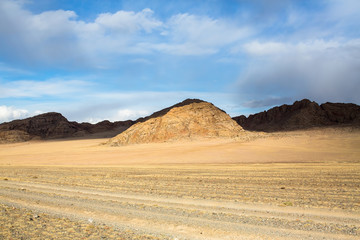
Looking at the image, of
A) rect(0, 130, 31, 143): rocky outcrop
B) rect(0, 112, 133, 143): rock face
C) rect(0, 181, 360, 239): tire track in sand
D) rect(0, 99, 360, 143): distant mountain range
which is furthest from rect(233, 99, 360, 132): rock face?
rect(0, 130, 31, 143): rocky outcrop

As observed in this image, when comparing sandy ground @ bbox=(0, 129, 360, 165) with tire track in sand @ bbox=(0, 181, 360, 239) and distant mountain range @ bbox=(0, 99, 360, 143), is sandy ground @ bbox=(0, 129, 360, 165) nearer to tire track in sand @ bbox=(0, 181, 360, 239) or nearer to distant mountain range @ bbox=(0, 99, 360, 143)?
tire track in sand @ bbox=(0, 181, 360, 239)

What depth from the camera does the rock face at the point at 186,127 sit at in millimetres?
57781

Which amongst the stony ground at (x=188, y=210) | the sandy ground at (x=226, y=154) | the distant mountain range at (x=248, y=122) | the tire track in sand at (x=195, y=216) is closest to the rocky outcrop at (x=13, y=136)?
the distant mountain range at (x=248, y=122)

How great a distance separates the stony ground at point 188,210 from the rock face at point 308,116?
220ft

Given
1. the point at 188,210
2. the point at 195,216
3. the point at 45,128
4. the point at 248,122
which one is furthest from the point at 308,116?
the point at 45,128

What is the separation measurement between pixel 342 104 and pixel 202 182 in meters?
82.9

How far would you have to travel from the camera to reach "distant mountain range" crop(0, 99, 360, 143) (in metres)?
78.3

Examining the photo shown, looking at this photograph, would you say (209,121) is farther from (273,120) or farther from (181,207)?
(181,207)

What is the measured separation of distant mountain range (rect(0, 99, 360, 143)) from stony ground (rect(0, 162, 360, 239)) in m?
55.1

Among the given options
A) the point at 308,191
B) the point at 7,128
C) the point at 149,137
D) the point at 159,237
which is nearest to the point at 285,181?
the point at 308,191

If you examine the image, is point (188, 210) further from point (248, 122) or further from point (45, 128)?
point (45, 128)

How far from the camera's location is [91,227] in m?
7.85

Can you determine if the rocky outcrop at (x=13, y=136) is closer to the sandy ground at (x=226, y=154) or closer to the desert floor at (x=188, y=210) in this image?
the sandy ground at (x=226, y=154)

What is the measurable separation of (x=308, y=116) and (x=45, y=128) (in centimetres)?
8492
